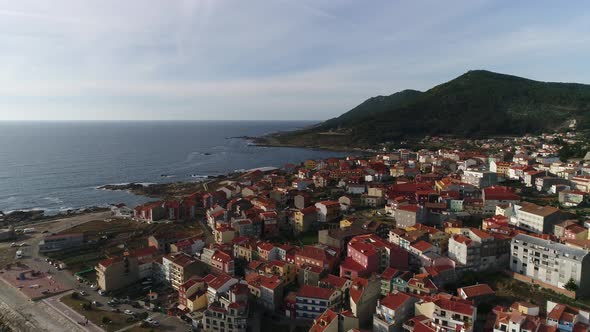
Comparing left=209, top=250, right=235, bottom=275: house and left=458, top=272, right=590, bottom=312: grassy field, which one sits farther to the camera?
left=209, top=250, right=235, bottom=275: house

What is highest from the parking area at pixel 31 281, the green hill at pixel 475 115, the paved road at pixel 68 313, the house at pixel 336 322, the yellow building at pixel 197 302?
the green hill at pixel 475 115

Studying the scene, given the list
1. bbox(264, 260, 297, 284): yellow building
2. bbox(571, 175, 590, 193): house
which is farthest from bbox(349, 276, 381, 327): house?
bbox(571, 175, 590, 193): house

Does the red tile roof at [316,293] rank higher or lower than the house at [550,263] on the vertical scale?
lower

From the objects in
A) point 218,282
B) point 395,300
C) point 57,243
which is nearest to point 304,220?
point 218,282

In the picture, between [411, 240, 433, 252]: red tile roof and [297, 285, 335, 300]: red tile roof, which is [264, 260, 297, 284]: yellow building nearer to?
[297, 285, 335, 300]: red tile roof

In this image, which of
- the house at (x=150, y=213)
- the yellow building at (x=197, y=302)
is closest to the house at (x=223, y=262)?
the yellow building at (x=197, y=302)

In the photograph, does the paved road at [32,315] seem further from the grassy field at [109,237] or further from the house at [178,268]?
the house at [178,268]

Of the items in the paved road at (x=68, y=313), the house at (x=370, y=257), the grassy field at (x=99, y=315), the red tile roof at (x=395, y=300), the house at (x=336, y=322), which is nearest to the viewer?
the house at (x=336, y=322)
